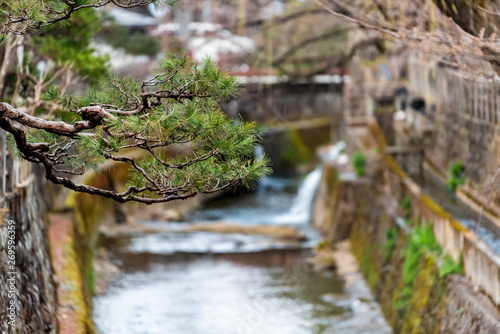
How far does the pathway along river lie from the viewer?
1372cm

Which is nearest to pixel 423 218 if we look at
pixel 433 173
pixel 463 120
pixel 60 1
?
pixel 463 120

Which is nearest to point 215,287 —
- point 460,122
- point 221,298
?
point 221,298

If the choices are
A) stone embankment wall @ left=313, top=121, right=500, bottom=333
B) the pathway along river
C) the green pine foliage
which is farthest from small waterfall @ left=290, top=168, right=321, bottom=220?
the green pine foliage

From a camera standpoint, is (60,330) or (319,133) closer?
(60,330)

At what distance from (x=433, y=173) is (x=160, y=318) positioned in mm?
8324

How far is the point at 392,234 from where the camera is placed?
15273 millimetres

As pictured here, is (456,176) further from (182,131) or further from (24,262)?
(182,131)

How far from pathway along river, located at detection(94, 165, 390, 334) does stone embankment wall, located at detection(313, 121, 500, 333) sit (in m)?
0.92

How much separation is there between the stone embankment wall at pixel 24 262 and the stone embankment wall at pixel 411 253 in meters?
5.52

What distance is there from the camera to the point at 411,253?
13008 mm

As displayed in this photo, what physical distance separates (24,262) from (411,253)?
6.97 metres

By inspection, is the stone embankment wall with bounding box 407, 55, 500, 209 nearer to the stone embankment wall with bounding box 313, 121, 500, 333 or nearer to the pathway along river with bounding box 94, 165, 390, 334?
the stone embankment wall with bounding box 313, 121, 500, 333

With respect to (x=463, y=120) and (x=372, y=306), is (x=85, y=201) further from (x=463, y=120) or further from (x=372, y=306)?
(x=463, y=120)

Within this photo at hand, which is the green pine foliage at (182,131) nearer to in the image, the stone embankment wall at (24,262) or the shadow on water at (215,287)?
the stone embankment wall at (24,262)
